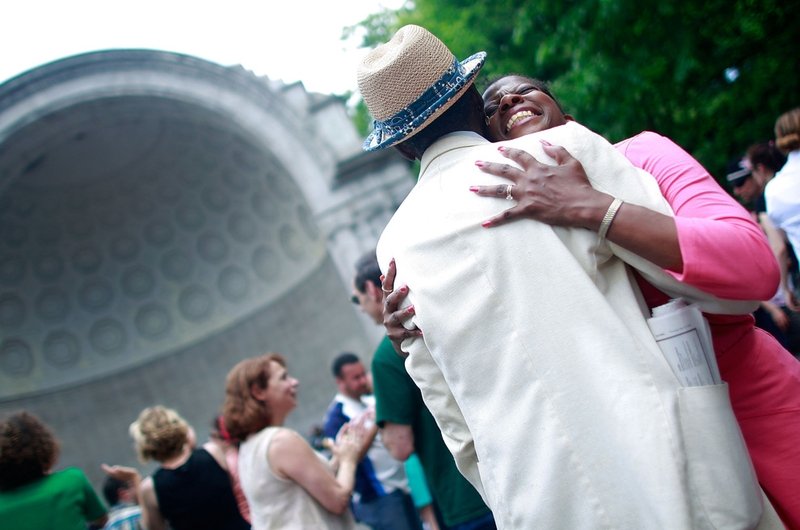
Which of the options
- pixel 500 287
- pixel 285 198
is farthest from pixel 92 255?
pixel 500 287

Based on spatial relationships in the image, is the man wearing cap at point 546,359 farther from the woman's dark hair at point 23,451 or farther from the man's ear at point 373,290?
the woman's dark hair at point 23,451

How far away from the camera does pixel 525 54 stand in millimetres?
10836

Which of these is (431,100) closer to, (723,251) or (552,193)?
(552,193)

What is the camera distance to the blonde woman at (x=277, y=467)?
3.83 m

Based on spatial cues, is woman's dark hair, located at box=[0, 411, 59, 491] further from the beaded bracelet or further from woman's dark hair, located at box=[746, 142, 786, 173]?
woman's dark hair, located at box=[746, 142, 786, 173]

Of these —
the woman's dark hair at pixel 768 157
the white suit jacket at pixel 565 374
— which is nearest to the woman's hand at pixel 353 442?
the white suit jacket at pixel 565 374

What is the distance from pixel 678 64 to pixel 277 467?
5.88 m

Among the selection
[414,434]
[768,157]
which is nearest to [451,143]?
[414,434]

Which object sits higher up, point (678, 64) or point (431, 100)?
point (678, 64)

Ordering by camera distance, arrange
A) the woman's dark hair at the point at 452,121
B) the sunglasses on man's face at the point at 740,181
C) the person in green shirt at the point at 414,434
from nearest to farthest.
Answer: the woman's dark hair at the point at 452,121, the person in green shirt at the point at 414,434, the sunglasses on man's face at the point at 740,181

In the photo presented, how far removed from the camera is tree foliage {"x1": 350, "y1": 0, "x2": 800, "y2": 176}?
736 centimetres

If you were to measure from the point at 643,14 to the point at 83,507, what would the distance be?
641 cm

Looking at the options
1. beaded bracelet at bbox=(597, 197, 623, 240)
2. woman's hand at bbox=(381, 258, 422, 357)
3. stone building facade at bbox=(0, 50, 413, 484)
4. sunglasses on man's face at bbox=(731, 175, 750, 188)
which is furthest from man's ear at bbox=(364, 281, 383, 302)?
stone building facade at bbox=(0, 50, 413, 484)

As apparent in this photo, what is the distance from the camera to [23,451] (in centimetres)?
464
